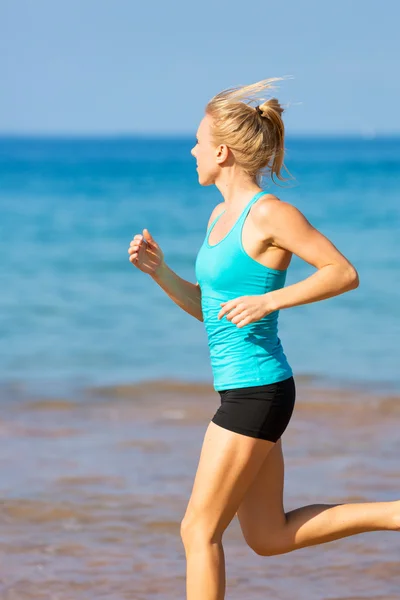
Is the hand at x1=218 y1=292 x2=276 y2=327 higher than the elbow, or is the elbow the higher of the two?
the elbow

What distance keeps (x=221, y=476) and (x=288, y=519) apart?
0.50 meters

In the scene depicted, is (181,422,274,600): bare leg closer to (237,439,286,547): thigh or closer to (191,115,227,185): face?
(237,439,286,547): thigh

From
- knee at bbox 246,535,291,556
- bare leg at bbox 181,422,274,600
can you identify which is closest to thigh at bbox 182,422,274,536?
bare leg at bbox 181,422,274,600

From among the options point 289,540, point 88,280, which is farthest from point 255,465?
point 88,280

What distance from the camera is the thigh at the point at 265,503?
3.81 m

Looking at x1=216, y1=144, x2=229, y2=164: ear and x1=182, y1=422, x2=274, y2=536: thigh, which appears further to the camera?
x1=216, y1=144, x2=229, y2=164: ear

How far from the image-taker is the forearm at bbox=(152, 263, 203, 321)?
4.11 metres

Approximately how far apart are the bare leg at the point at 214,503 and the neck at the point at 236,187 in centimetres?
81

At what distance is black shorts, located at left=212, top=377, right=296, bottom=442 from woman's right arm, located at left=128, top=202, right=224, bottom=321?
545 millimetres

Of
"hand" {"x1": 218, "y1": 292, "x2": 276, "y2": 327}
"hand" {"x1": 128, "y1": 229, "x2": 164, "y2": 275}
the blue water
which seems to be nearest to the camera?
"hand" {"x1": 218, "y1": 292, "x2": 276, "y2": 327}

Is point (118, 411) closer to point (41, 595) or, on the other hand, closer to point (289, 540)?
point (41, 595)

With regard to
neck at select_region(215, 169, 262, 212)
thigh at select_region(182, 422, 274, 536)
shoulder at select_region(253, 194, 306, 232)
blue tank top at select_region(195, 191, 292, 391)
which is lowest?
thigh at select_region(182, 422, 274, 536)

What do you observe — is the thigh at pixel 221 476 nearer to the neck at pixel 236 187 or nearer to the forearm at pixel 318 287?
the forearm at pixel 318 287

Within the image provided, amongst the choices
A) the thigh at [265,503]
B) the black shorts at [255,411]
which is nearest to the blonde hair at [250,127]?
the black shorts at [255,411]
